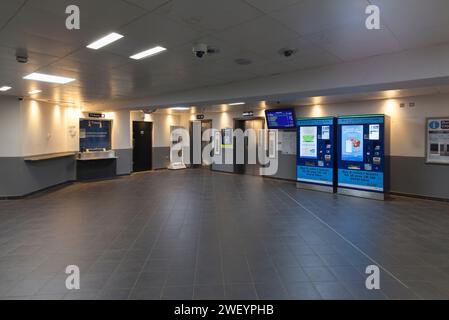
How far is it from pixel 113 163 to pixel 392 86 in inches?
358

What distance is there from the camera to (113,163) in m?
10.2

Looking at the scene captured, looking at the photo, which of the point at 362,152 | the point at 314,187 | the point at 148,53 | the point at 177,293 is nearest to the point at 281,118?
the point at 314,187

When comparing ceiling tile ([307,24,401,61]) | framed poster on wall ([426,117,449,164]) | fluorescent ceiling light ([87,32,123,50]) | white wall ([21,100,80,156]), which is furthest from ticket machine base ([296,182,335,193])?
white wall ([21,100,80,156])

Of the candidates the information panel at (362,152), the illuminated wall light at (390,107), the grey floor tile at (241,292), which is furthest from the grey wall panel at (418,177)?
the grey floor tile at (241,292)

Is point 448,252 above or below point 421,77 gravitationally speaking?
below

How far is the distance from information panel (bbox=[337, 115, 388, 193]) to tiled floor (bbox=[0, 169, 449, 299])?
651mm

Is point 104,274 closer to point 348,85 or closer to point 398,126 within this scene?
point 348,85

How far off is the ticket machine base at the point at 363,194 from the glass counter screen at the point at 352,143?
0.80 metres

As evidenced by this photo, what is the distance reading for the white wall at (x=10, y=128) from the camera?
664cm

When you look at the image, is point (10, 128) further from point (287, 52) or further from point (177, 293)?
point (287, 52)

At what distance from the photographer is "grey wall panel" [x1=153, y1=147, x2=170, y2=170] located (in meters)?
12.1

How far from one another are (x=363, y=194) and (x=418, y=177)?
4.49 ft

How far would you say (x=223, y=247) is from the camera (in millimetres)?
3684
